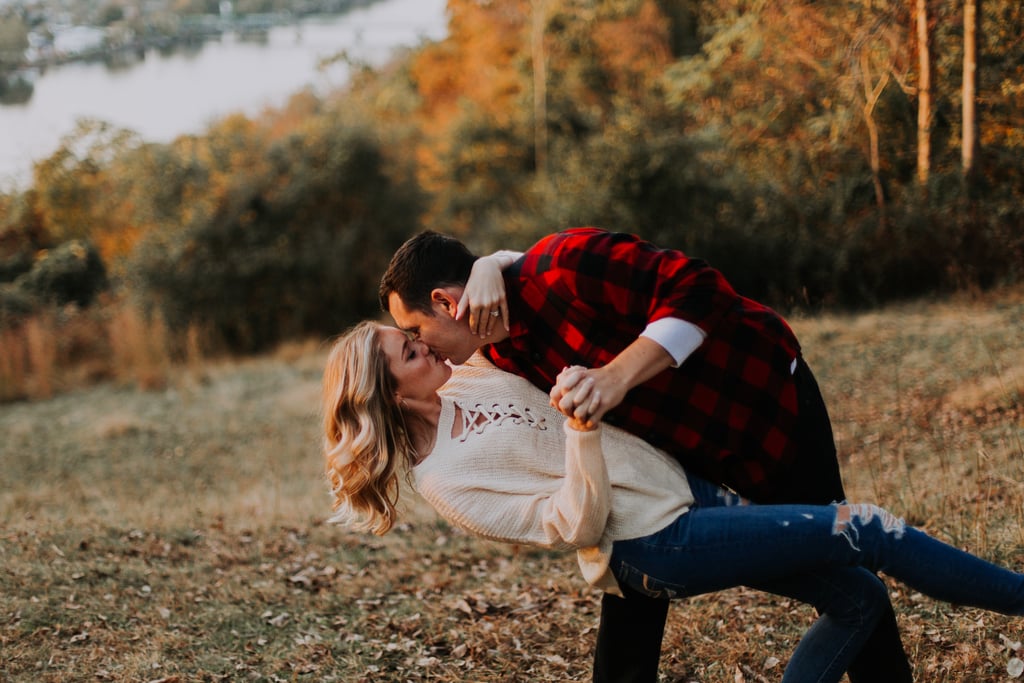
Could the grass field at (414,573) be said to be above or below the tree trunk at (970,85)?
below

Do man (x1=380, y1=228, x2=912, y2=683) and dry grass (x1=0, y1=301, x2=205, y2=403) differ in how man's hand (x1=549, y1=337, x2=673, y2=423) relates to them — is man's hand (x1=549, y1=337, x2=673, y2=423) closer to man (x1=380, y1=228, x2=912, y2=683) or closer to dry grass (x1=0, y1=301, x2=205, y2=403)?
man (x1=380, y1=228, x2=912, y2=683)

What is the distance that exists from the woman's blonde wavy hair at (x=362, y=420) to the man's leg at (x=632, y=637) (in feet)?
2.61

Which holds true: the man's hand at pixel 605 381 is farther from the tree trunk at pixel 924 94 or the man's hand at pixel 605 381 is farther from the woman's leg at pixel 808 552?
the tree trunk at pixel 924 94

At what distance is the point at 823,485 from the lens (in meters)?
2.47

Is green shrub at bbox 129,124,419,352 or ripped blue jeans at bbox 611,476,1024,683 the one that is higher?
ripped blue jeans at bbox 611,476,1024,683

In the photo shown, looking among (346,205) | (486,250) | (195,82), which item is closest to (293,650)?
(486,250)

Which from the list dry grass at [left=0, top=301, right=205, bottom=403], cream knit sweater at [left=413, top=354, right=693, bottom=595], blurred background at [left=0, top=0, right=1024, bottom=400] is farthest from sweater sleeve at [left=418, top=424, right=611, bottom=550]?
dry grass at [left=0, top=301, right=205, bottom=403]

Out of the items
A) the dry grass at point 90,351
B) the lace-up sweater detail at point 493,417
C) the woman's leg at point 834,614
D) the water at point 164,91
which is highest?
the water at point 164,91

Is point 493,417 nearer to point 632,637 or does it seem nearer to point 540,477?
point 540,477

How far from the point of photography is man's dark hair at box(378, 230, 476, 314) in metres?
2.54

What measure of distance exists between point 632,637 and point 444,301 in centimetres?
118

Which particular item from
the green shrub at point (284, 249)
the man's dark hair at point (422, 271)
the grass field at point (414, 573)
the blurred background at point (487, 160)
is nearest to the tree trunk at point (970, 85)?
the blurred background at point (487, 160)

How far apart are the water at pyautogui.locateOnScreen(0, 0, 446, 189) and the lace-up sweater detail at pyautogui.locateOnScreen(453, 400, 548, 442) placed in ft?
A: 50.4

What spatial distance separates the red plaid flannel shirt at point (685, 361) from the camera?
2279mm
